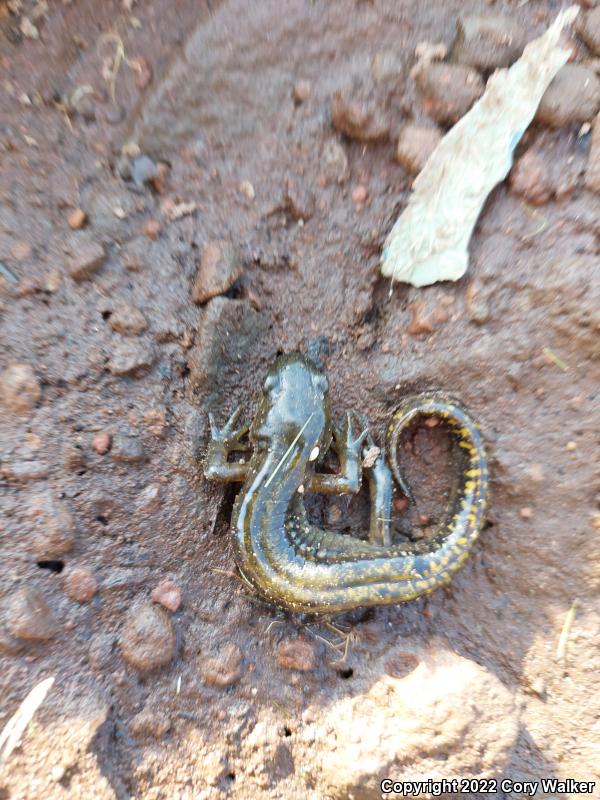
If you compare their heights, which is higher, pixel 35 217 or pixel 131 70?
pixel 131 70

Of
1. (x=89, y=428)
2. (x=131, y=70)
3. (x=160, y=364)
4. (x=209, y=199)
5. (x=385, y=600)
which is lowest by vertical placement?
(x=385, y=600)

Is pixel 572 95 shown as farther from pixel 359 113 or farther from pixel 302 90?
pixel 302 90

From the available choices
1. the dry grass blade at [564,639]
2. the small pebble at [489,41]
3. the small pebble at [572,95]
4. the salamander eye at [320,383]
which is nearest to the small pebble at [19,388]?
the salamander eye at [320,383]

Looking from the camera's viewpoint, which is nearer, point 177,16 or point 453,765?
point 453,765

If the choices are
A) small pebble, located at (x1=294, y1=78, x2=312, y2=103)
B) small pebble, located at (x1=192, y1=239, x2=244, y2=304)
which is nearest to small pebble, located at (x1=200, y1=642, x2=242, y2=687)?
small pebble, located at (x1=192, y1=239, x2=244, y2=304)

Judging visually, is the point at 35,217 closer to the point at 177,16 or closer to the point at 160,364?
the point at 160,364

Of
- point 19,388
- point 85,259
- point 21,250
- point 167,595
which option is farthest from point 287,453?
point 21,250

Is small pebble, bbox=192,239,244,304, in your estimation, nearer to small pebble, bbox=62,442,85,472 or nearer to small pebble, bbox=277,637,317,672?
small pebble, bbox=62,442,85,472

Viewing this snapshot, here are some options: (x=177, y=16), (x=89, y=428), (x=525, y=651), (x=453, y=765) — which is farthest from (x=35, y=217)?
(x=525, y=651)
